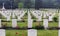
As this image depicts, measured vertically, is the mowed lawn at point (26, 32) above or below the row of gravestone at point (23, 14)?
below

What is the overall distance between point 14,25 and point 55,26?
3.05 ft

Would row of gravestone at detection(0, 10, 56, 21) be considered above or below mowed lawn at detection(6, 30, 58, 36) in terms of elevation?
above

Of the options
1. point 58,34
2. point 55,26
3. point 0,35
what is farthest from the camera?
point 55,26

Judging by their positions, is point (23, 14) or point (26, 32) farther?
point (23, 14)

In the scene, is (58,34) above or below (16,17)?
below

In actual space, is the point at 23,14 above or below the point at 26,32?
above

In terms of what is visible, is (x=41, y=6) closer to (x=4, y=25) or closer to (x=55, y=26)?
(x=55, y=26)

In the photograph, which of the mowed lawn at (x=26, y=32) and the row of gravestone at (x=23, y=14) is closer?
the mowed lawn at (x=26, y=32)

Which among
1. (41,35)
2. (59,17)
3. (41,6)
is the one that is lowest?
(41,35)

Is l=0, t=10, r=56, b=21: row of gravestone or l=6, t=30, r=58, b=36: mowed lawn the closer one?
l=6, t=30, r=58, b=36: mowed lawn

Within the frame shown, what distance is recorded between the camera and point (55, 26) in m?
3.39

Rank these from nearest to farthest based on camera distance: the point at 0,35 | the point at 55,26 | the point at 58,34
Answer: the point at 0,35, the point at 58,34, the point at 55,26

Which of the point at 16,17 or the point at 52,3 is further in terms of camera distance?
the point at 16,17

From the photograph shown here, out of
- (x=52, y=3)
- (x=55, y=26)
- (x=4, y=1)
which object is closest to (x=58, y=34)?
(x=55, y=26)
